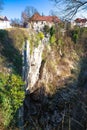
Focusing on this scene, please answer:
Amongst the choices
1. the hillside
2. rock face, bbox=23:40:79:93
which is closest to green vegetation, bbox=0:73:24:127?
the hillside

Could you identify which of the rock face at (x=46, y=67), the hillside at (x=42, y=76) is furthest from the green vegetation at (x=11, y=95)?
the rock face at (x=46, y=67)

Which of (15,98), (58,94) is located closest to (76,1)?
(15,98)

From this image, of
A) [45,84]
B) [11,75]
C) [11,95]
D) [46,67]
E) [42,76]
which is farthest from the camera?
[46,67]

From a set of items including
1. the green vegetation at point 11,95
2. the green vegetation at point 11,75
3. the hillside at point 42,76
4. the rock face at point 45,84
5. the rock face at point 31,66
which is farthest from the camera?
the rock face at point 31,66

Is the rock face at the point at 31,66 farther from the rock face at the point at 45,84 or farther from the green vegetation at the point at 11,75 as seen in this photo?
the green vegetation at the point at 11,75

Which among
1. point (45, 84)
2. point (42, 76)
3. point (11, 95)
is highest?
point (11, 95)

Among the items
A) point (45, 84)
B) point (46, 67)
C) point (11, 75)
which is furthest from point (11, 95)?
point (46, 67)

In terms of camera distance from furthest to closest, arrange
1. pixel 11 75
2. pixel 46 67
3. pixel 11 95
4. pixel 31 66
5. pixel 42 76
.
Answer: pixel 46 67 → pixel 42 76 → pixel 31 66 → pixel 11 75 → pixel 11 95

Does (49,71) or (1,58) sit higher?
(1,58)

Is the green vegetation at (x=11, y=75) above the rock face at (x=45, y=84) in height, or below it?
above

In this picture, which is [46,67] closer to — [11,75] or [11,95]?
[11,75]

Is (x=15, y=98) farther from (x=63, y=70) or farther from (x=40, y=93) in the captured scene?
(x=63, y=70)
